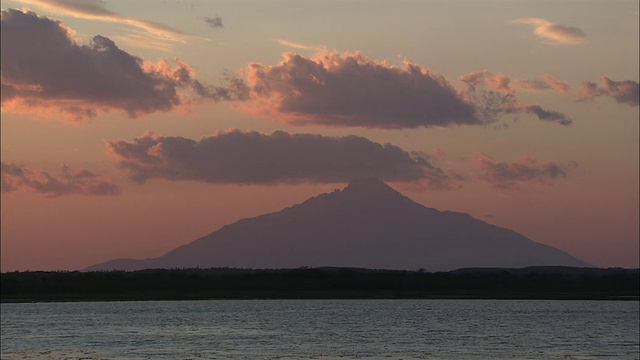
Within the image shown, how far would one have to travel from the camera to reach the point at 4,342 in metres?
97.2

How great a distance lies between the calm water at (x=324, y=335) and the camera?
8331 centimetres

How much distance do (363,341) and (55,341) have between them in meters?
27.9

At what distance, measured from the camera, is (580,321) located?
135 m

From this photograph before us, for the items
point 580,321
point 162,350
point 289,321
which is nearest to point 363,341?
point 162,350

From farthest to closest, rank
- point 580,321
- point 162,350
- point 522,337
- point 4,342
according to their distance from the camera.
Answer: point 580,321 < point 522,337 < point 4,342 < point 162,350

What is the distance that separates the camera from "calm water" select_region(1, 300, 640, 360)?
8331 centimetres

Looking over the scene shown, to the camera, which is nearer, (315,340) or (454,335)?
(315,340)

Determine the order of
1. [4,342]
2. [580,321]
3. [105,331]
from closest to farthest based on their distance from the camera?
1. [4,342]
2. [105,331]
3. [580,321]

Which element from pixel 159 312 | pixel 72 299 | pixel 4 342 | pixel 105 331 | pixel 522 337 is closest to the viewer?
pixel 4 342

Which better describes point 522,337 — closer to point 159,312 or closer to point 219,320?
point 219,320

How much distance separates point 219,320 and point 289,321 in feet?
31.5

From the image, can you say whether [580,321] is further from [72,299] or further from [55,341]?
[72,299]

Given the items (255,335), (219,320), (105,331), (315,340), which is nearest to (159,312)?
(219,320)

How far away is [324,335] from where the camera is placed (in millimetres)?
104812
